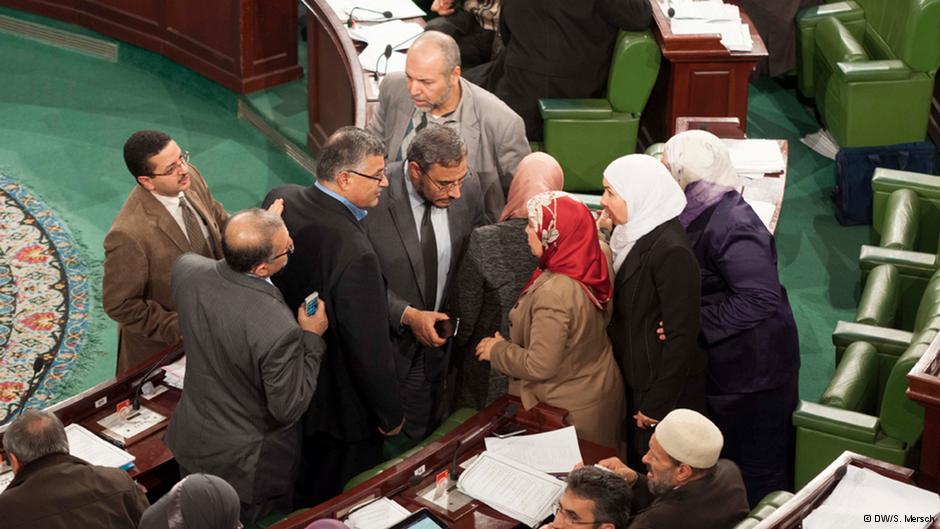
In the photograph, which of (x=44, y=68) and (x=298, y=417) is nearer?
(x=298, y=417)

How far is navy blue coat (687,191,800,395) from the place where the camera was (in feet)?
12.9

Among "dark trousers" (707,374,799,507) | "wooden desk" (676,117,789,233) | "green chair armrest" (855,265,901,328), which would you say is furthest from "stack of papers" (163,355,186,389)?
"green chair armrest" (855,265,901,328)

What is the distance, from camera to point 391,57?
5922 millimetres

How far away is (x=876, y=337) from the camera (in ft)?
14.6

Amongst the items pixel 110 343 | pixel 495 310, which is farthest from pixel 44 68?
pixel 495 310

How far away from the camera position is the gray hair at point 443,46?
170 inches

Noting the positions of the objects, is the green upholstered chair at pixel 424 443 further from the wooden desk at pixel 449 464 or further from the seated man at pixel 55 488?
the seated man at pixel 55 488

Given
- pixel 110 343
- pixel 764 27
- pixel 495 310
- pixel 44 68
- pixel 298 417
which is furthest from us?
pixel 44 68

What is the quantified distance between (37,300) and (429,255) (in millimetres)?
2492

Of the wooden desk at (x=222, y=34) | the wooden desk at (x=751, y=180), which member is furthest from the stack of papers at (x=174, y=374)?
the wooden desk at (x=222, y=34)

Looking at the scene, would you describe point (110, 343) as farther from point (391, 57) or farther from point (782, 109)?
point (782, 109)

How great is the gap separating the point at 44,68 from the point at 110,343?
306 centimetres

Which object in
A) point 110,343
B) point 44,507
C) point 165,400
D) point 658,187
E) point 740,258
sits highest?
point 658,187

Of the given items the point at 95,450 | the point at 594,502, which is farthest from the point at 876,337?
the point at 95,450
